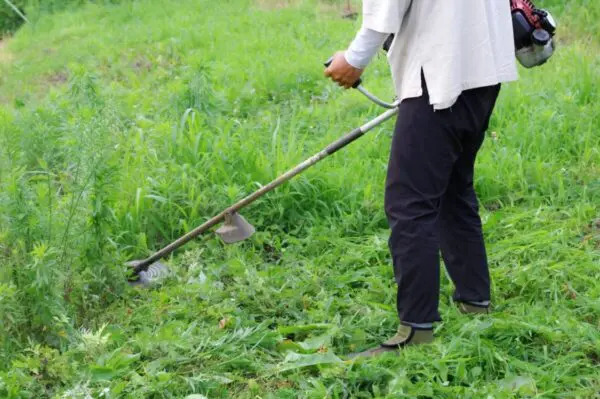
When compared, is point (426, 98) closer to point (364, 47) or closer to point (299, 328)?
point (364, 47)

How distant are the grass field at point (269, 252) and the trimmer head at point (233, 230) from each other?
148mm

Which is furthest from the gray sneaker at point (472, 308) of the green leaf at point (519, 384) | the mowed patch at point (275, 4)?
the mowed patch at point (275, 4)

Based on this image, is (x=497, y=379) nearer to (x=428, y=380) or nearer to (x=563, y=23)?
(x=428, y=380)

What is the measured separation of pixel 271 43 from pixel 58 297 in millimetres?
5545

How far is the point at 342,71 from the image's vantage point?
314cm

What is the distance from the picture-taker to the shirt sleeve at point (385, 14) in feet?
9.55

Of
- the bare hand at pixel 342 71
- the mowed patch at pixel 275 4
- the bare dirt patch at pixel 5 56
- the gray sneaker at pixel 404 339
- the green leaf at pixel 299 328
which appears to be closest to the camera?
the bare hand at pixel 342 71

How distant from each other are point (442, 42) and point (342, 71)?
15.9 inches

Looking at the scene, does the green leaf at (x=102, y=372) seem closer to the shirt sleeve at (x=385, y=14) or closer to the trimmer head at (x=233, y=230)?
the trimmer head at (x=233, y=230)

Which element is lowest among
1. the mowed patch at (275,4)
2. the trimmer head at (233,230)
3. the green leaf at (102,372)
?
the green leaf at (102,372)

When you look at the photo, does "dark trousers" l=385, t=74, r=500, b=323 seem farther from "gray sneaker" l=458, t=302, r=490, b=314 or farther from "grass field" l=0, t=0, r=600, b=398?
"gray sneaker" l=458, t=302, r=490, b=314

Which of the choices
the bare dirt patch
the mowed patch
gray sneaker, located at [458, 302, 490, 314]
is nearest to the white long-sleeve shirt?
gray sneaker, located at [458, 302, 490, 314]

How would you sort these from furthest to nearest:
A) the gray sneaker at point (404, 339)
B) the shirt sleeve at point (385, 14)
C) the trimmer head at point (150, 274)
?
the trimmer head at point (150, 274), the gray sneaker at point (404, 339), the shirt sleeve at point (385, 14)

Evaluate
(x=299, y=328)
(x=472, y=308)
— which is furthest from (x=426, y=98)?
(x=299, y=328)
